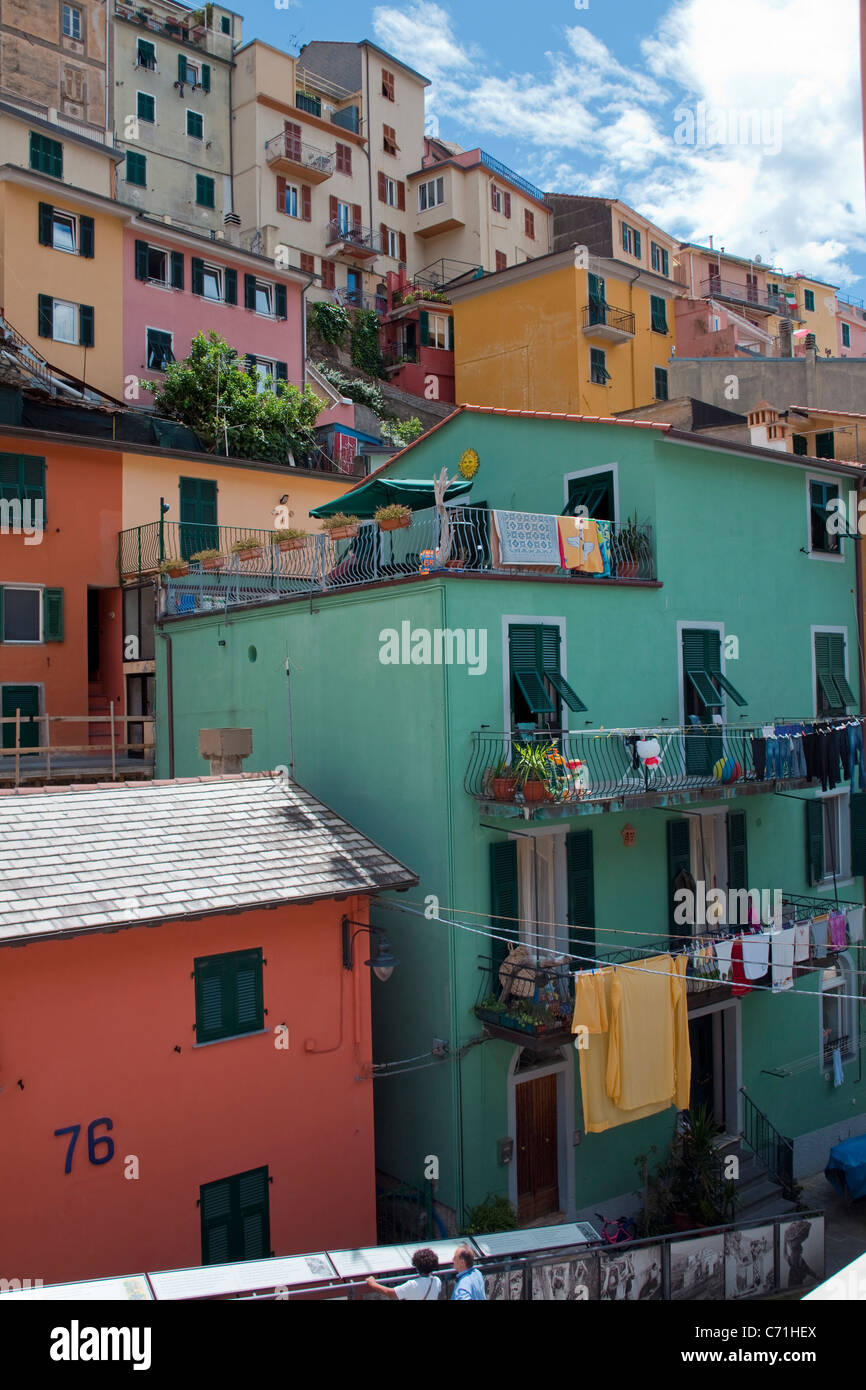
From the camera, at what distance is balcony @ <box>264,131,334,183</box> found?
46500mm

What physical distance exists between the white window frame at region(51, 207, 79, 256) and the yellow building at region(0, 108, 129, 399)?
0.03 metres

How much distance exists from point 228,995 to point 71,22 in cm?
4425

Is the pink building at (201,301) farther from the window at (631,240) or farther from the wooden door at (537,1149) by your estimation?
the wooden door at (537,1149)

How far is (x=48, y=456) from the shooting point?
74.2ft

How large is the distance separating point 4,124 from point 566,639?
26.3 m

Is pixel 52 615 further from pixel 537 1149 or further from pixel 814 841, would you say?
pixel 814 841

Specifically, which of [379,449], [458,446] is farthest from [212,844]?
[379,449]

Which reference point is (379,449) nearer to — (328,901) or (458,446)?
(458,446)

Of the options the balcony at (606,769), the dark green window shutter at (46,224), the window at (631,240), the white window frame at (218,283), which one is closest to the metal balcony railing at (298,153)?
the window at (631,240)

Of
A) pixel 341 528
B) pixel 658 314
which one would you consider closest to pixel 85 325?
pixel 341 528

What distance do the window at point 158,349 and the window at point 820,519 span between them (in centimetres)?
1982

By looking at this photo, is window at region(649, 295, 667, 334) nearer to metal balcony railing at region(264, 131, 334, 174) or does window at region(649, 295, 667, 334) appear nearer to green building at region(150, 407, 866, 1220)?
green building at region(150, 407, 866, 1220)

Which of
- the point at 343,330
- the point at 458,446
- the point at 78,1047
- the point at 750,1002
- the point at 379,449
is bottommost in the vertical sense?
the point at 750,1002
